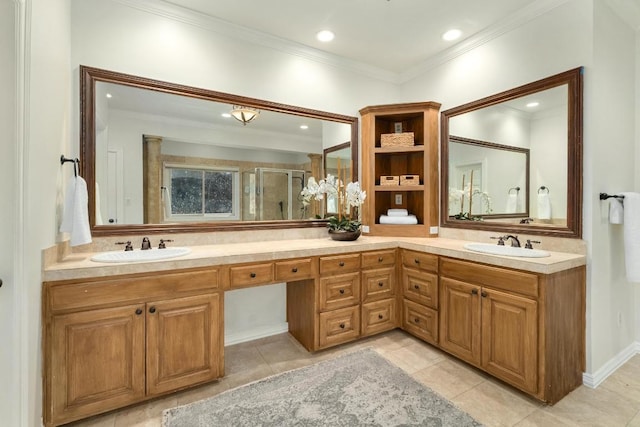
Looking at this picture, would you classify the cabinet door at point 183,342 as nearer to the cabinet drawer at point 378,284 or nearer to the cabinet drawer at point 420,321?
the cabinet drawer at point 378,284

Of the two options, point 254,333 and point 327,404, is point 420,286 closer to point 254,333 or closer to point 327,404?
point 327,404

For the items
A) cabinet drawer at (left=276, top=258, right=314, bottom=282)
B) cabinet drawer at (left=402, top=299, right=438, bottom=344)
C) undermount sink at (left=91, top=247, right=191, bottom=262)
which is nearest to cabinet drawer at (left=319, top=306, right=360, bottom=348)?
cabinet drawer at (left=276, top=258, right=314, bottom=282)

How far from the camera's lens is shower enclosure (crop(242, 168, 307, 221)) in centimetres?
267

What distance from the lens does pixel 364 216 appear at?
3191mm

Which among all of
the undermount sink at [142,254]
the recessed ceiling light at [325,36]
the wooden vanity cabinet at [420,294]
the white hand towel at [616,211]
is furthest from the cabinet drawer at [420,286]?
the recessed ceiling light at [325,36]

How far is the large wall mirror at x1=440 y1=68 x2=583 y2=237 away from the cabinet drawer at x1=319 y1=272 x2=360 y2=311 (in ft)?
3.98

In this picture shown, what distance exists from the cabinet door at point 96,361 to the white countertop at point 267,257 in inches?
9.2

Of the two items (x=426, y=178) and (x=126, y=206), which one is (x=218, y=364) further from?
(x=426, y=178)

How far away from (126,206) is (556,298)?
3.01 metres

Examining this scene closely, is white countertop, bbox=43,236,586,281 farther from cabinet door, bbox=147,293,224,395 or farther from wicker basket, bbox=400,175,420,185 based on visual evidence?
wicker basket, bbox=400,175,420,185

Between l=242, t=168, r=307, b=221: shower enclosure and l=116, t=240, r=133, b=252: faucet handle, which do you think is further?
l=242, t=168, r=307, b=221: shower enclosure

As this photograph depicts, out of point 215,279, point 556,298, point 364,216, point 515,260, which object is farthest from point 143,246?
point 556,298

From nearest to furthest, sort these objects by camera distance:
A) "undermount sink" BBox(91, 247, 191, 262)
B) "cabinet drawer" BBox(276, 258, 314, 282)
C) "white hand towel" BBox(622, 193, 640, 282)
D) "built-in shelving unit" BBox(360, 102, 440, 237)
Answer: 1. "undermount sink" BBox(91, 247, 191, 262)
2. "white hand towel" BBox(622, 193, 640, 282)
3. "cabinet drawer" BBox(276, 258, 314, 282)
4. "built-in shelving unit" BBox(360, 102, 440, 237)

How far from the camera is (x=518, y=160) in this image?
98.4 inches
